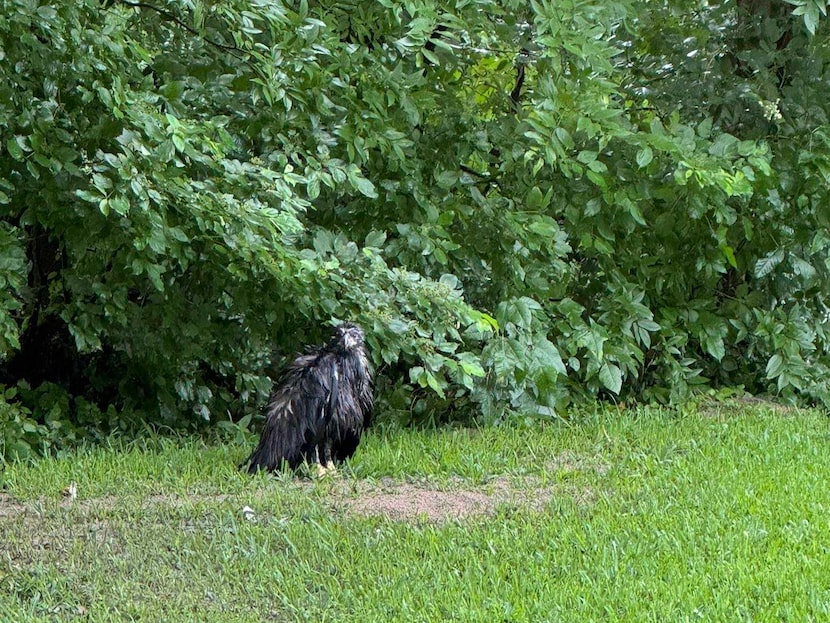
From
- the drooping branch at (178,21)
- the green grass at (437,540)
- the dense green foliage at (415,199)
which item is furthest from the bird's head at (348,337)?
the drooping branch at (178,21)

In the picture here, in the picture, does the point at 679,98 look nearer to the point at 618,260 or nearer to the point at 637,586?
the point at 618,260

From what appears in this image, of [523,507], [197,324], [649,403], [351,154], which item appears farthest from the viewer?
[649,403]

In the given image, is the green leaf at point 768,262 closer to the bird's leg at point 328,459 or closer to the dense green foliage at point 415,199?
the dense green foliage at point 415,199

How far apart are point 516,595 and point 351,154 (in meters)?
3.13

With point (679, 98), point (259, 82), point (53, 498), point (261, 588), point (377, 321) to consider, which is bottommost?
point (53, 498)

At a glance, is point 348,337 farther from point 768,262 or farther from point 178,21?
point 768,262

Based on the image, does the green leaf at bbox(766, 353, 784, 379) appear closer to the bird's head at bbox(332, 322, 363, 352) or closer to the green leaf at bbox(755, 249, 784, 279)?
the green leaf at bbox(755, 249, 784, 279)

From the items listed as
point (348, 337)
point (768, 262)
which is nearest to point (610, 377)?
point (768, 262)

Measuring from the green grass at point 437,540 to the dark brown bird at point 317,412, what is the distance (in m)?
0.17

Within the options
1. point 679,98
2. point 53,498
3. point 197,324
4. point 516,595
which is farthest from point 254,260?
point 679,98

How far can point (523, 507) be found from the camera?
4.99 meters

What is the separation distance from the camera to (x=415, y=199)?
264 inches

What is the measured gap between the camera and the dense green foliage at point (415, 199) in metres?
5.75

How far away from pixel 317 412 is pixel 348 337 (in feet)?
1.68
